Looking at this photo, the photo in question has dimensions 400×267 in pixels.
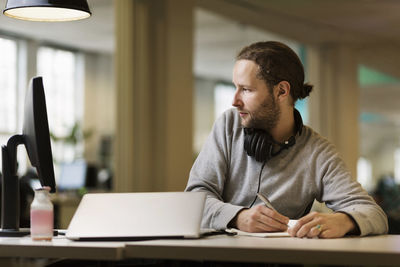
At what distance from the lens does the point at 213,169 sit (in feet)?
7.50

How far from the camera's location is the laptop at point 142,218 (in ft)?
5.78

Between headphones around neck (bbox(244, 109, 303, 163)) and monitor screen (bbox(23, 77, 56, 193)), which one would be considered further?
headphones around neck (bbox(244, 109, 303, 163))

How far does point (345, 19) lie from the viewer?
27.8ft

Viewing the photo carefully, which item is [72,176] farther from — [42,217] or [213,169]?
[42,217]

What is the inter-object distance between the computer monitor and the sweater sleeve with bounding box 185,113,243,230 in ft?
1.52

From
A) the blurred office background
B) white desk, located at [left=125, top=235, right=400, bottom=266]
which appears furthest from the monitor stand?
the blurred office background

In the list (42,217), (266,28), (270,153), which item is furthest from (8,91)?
(42,217)

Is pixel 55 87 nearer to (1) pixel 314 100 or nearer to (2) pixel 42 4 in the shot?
(1) pixel 314 100

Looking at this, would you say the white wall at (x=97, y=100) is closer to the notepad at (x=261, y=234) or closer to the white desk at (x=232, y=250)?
the notepad at (x=261, y=234)

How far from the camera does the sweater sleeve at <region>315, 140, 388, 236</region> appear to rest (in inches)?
78.6

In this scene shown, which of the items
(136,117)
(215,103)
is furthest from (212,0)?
(215,103)

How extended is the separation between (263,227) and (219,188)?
1.16 ft

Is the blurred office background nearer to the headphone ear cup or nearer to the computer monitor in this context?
the computer monitor

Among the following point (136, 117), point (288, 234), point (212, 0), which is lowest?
point (288, 234)
